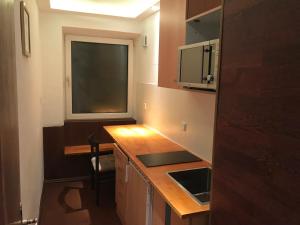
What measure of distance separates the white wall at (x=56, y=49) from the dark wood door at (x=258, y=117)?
108 inches

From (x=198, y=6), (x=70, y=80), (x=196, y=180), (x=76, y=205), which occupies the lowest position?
(x=76, y=205)

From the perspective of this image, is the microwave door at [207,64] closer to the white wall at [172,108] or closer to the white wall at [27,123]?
the white wall at [172,108]

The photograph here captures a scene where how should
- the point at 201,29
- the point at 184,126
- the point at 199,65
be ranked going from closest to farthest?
the point at 199,65
the point at 201,29
the point at 184,126

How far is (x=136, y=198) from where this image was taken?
2.16 metres

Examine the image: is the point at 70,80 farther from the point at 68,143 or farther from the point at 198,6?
the point at 198,6

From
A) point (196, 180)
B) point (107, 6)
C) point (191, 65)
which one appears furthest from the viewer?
point (107, 6)

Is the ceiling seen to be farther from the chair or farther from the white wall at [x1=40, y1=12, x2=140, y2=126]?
the chair

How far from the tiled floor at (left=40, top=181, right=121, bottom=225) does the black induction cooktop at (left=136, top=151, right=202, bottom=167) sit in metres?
0.99

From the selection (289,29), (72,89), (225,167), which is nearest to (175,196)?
(225,167)

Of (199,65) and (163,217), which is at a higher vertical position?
(199,65)

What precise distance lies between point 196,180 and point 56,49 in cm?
258

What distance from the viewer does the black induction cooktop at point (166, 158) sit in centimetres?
210

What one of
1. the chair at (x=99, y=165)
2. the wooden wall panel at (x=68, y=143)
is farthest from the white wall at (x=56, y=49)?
the chair at (x=99, y=165)

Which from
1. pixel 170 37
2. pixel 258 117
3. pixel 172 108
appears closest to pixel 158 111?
Result: pixel 172 108
